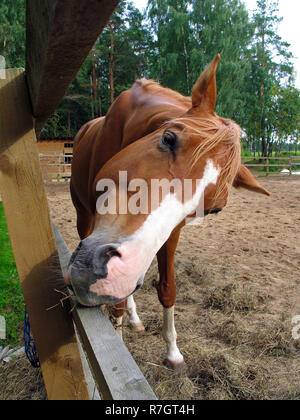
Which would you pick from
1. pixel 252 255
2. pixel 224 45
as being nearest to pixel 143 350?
pixel 252 255

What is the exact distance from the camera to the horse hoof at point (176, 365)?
208 cm

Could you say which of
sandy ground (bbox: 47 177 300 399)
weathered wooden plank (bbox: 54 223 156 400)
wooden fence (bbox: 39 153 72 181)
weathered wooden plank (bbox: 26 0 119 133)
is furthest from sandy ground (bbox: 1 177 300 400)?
wooden fence (bbox: 39 153 72 181)

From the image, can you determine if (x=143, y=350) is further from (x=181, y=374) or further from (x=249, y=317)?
(x=249, y=317)

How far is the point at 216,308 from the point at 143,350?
928 millimetres

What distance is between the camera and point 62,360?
4.87 ft

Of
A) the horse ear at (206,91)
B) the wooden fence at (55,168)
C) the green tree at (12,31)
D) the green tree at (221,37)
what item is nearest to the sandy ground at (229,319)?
the horse ear at (206,91)

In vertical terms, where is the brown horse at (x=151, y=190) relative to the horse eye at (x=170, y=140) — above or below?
below

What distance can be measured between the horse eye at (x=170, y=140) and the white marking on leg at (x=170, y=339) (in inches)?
56.0

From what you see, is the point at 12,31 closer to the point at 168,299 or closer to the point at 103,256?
the point at 168,299

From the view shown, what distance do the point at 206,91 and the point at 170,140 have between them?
0.40 metres

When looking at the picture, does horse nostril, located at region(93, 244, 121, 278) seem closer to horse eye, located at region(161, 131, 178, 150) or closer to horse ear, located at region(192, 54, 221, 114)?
horse eye, located at region(161, 131, 178, 150)

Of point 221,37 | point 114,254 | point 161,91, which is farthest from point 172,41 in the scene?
point 114,254

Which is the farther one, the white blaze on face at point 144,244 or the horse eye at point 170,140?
the horse eye at point 170,140

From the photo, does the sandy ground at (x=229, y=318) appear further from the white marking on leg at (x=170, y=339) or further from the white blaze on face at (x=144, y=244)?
the white blaze on face at (x=144, y=244)
